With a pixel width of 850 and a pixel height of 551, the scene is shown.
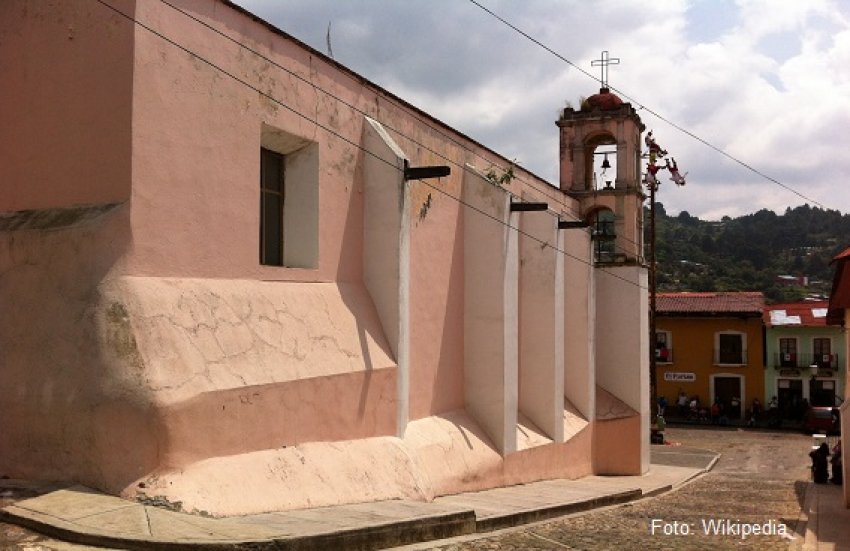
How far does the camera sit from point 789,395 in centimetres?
3525

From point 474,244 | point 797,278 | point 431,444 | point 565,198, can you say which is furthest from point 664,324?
point 797,278

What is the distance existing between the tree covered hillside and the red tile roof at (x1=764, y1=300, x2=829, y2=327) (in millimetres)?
31493

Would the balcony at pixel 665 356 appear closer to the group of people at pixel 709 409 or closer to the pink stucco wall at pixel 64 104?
the group of people at pixel 709 409

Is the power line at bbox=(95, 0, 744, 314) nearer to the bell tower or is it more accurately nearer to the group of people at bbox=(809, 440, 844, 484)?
the bell tower

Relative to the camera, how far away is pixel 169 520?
5.77 metres

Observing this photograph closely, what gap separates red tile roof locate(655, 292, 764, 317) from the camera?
35688 mm

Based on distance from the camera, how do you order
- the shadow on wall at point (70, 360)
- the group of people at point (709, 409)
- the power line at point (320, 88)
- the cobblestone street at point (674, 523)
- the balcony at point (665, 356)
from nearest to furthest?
the shadow on wall at point (70, 360) → the cobblestone street at point (674, 523) → the power line at point (320, 88) → the group of people at point (709, 409) → the balcony at point (665, 356)

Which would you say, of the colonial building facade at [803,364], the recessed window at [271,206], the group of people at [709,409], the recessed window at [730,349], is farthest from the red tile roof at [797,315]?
the recessed window at [271,206]

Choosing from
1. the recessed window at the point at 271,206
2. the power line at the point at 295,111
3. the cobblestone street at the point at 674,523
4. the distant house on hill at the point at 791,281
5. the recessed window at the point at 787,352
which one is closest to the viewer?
the cobblestone street at the point at 674,523

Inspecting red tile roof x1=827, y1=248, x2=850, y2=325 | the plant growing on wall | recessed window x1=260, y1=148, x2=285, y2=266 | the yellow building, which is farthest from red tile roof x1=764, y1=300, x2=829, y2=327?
recessed window x1=260, y1=148, x2=285, y2=266

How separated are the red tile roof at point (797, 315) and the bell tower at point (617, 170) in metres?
19.0

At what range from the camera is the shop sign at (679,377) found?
35969mm

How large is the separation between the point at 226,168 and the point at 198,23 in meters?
1.31

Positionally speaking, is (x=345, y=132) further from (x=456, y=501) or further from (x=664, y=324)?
(x=664, y=324)
